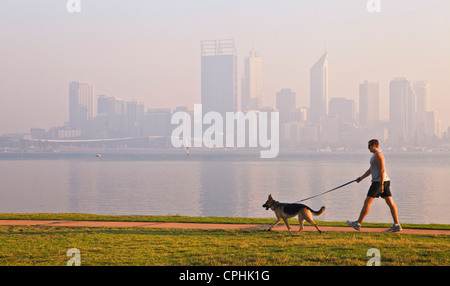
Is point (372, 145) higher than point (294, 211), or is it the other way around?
point (372, 145)

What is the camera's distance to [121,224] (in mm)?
13484

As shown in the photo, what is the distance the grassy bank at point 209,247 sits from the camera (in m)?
7.95

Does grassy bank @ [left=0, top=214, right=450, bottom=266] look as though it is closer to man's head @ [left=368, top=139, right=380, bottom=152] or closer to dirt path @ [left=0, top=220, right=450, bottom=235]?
dirt path @ [left=0, top=220, right=450, bottom=235]

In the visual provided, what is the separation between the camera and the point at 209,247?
9.39 m

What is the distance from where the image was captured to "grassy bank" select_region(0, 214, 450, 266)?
795 centimetres

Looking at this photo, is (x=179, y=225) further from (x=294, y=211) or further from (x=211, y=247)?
(x=211, y=247)

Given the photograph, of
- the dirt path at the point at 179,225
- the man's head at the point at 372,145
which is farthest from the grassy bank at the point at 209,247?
the man's head at the point at 372,145

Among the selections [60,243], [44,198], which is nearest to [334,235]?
[60,243]

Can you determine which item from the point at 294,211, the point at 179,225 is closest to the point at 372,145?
the point at 294,211

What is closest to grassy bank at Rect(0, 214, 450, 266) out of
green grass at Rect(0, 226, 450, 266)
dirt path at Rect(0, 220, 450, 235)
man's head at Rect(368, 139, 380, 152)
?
green grass at Rect(0, 226, 450, 266)

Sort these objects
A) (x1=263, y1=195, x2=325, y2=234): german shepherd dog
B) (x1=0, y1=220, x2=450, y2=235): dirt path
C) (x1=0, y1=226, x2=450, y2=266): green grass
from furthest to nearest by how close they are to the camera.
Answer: (x1=0, y1=220, x2=450, y2=235): dirt path → (x1=263, y1=195, x2=325, y2=234): german shepherd dog → (x1=0, y1=226, x2=450, y2=266): green grass

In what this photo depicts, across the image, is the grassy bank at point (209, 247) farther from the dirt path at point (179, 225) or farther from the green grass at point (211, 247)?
the dirt path at point (179, 225)
